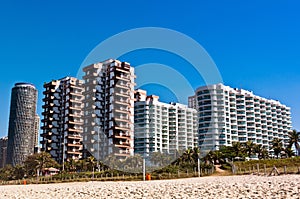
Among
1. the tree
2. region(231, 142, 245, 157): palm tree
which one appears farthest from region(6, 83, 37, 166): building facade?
region(231, 142, 245, 157): palm tree

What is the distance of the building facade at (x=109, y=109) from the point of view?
9050 cm

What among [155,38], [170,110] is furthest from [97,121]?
[155,38]

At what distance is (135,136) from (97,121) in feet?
50.4

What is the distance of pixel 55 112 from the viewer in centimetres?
10619

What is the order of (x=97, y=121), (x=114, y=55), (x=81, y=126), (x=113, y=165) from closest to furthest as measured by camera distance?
(x=114, y=55) → (x=113, y=165) → (x=97, y=121) → (x=81, y=126)

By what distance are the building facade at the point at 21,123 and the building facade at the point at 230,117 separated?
85.2m

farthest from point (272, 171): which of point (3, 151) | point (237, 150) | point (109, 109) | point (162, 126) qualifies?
point (3, 151)

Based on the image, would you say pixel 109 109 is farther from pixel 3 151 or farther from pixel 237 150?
pixel 3 151

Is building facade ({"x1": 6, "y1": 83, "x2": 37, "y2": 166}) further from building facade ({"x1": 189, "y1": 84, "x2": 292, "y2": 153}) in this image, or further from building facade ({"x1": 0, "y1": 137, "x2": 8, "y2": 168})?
building facade ({"x1": 189, "y1": 84, "x2": 292, "y2": 153})

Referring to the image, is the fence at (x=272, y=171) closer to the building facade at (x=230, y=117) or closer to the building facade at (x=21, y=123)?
the building facade at (x=230, y=117)

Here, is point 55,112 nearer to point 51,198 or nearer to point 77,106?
point 77,106

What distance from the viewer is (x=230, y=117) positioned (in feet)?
381

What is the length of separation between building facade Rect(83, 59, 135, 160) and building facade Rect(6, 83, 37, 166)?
73473mm

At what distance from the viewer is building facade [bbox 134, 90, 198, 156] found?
109 meters
